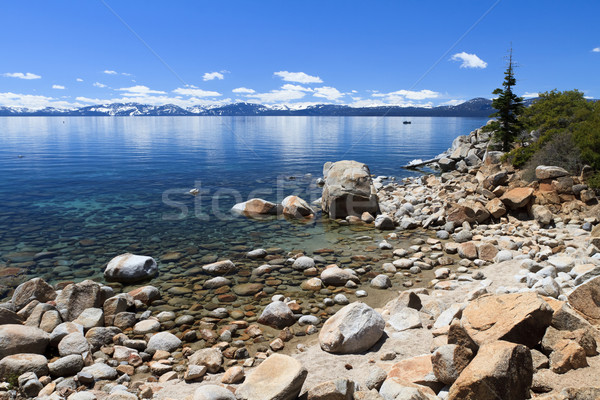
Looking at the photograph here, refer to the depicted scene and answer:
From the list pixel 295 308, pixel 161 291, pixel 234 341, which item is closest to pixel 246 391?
pixel 234 341

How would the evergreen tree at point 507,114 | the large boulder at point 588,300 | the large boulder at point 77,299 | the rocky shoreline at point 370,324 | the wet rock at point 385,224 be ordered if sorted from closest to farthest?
the rocky shoreline at point 370,324
the large boulder at point 588,300
the large boulder at point 77,299
the wet rock at point 385,224
the evergreen tree at point 507,114

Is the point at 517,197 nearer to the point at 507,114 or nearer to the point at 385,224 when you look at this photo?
the point at 385,224

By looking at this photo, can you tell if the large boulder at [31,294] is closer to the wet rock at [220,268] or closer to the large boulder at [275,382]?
the wet rock at [220,268]

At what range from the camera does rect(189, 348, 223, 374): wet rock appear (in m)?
6.86

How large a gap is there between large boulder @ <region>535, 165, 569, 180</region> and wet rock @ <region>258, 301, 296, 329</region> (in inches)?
514

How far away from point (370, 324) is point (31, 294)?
27.8 ft

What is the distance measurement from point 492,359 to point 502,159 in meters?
21.8

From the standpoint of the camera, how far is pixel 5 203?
837 inches

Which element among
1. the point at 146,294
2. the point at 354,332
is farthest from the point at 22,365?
the point at 354,332

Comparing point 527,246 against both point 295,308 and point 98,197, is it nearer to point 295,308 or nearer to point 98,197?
point 295,308

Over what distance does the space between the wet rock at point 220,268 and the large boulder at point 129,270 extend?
1.67 metres

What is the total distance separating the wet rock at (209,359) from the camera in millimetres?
6859

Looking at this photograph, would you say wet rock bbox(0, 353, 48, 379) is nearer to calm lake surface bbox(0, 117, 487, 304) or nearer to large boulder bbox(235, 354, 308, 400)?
large boulder bbox(235, 354, 308, 400)

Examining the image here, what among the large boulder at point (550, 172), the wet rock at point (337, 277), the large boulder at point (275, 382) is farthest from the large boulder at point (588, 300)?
the large boulder at point (550, 172)
